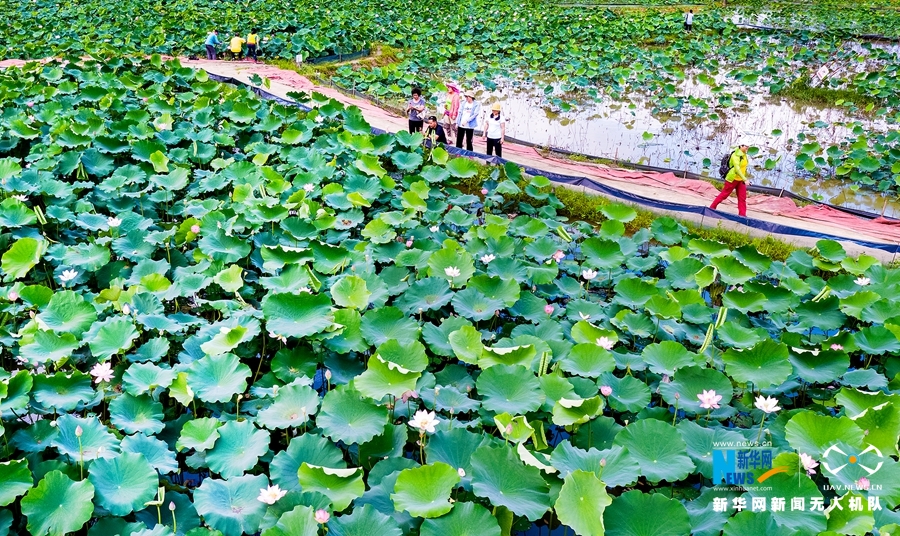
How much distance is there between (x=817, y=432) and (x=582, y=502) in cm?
106

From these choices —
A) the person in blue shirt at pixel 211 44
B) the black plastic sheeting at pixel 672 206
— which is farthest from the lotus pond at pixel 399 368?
the person in blue shirt at pixel 211 44

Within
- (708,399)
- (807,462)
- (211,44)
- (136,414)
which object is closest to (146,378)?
(136,414)

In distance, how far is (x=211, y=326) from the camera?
3.57 metres

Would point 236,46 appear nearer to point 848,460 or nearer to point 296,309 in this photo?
point 296,309

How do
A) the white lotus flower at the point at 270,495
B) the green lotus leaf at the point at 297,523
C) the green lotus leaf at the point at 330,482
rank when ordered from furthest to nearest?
the green lotus leaf at the point at 330,482, the white lotus flower at the point at 270,495, the green lotus leaf at the point at 297,523

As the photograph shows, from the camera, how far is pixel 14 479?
2.45 m

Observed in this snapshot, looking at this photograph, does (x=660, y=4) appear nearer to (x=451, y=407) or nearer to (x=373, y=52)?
(x=373, y=52)

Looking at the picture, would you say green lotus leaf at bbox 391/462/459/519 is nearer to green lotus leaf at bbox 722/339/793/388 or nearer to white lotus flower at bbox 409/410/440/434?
white lotus flower at bbox 409/410/440/434

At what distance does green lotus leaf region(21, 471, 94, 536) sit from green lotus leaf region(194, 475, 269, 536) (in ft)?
1.19

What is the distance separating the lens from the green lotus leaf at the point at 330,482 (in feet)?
8.23

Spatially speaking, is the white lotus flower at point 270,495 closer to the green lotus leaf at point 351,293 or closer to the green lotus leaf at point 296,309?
the green lotus leaf at point 296,309

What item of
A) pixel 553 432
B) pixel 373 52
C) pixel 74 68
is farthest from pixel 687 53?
pixel 553 432

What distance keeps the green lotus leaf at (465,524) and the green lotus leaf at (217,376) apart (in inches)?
45.6

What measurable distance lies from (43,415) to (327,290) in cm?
161
